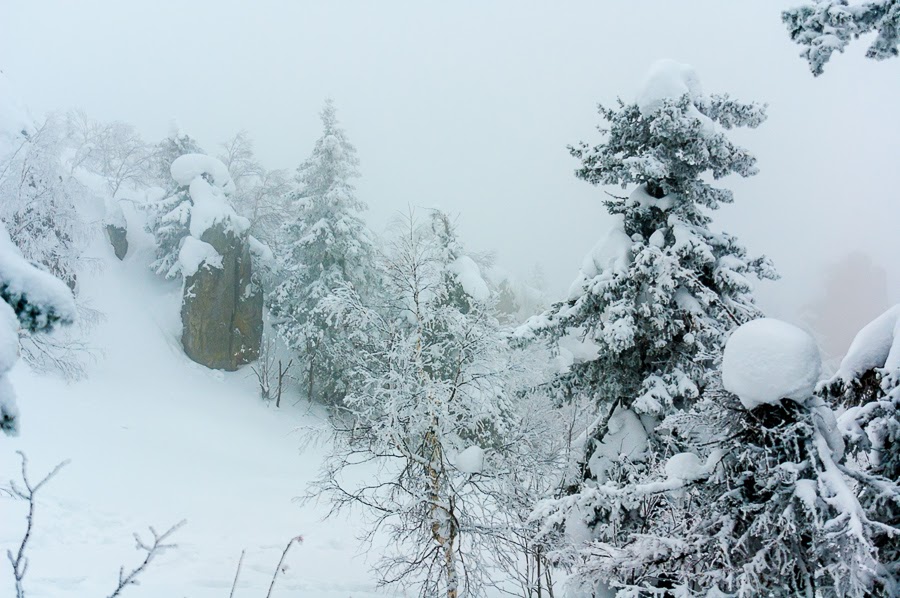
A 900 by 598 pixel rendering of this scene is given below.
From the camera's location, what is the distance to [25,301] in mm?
1868

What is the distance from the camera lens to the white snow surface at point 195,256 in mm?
23156

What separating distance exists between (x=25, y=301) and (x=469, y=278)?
53.2ft

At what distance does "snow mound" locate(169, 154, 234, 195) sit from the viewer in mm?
24223

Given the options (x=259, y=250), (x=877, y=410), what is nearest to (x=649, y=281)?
(x=877, y=410)

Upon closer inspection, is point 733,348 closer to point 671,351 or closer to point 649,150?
point 671,351

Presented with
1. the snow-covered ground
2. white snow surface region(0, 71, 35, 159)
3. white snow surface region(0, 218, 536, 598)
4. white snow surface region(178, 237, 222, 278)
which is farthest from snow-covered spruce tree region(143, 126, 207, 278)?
white snow surface region(0, 71, 35, 159)

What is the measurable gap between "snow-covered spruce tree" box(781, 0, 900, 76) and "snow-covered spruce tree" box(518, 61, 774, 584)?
3351mm

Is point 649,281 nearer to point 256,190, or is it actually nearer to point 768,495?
point 768,495

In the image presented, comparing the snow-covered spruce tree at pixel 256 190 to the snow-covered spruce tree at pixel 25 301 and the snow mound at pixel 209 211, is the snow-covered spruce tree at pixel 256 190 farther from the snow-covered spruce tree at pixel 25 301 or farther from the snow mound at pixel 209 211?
the snow-covered spruce tree at pixel 25 301

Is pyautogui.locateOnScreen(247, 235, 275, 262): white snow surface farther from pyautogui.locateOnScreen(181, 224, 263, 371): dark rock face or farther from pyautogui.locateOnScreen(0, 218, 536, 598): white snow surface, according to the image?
pyautogui.locateOnScreen(0, 218, 536, 598): white snow surface

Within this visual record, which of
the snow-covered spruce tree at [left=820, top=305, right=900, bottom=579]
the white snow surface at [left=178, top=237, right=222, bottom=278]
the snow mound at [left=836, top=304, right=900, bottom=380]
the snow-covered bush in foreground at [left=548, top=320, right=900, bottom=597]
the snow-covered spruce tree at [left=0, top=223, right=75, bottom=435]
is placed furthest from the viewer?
the white snow surface at [left=178, top=237, right=222, bottom=278]

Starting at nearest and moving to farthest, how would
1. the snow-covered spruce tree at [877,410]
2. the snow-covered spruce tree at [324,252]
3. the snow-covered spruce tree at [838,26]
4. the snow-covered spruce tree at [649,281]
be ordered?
the snow-covered spruce tree at [877,410] → the snow-covered spruce tree at [838,26] → the snow-covered spruce tree at [649,281] → the snow-covered spruce tree at [324,252]

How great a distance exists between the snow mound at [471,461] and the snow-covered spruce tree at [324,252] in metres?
13.3

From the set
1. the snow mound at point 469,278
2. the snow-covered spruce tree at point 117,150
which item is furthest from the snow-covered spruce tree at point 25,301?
the snow-covered spruce tree at point 117,150
